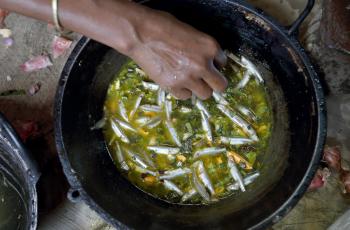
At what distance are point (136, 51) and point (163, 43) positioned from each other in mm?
134

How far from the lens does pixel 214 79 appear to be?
2.20m

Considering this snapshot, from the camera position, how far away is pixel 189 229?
8.24 ft

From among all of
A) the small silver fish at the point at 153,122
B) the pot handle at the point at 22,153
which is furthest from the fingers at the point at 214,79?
the pot handle at the point at 22,153

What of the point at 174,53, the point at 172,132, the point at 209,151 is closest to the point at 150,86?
the point at 172,132

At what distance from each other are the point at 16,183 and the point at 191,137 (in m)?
1.12

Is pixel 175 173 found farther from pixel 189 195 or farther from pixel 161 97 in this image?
pixel 161 97

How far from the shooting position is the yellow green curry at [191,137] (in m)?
2.68

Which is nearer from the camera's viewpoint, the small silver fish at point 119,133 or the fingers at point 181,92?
the fingers at point 181,92

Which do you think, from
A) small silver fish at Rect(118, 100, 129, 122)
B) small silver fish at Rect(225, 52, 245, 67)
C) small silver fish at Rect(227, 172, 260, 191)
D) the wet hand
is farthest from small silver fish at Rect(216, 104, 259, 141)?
small silver fish at Rect(118, 100, 129, 122)

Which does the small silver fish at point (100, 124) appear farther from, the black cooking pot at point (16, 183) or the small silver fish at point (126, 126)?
the black cooking pot at point (16, 183)

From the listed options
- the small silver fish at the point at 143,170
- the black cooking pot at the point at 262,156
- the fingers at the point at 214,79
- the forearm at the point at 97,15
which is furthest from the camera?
the small silver fish at the point at 143,170

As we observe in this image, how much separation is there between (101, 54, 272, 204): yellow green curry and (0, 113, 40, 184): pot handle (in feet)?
1.82

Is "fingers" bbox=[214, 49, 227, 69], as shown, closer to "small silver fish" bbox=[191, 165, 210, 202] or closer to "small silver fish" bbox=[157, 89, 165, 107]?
"small silver fish" bbox=[157, 89, 165, 107]

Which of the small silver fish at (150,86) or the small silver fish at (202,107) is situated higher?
the small silver fish at (202,107)
